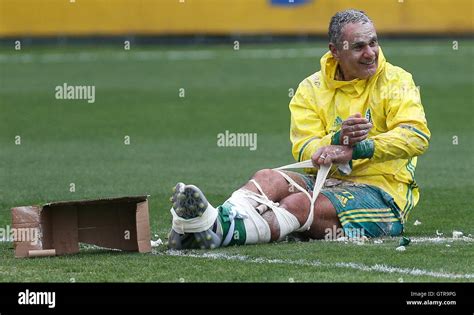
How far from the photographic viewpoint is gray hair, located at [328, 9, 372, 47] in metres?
9.30

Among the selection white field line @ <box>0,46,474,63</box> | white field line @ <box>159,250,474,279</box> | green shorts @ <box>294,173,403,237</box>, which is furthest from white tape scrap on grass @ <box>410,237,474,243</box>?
white field line @ <box>0,46,474,63</box>

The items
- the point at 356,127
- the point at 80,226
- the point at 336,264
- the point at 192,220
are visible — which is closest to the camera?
the point at 336,264

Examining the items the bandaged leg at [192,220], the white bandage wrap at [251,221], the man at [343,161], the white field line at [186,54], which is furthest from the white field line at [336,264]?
the white field line at [186,54]

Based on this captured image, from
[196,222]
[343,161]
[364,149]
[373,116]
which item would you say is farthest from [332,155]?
[196,222]

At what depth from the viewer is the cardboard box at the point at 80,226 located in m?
8.61

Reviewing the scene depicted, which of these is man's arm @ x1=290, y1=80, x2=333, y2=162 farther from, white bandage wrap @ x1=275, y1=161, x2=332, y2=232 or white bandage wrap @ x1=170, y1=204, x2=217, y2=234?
white bandage wrap @ x1=170, y1=204, x2=217, y2=234

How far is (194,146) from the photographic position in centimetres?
1645

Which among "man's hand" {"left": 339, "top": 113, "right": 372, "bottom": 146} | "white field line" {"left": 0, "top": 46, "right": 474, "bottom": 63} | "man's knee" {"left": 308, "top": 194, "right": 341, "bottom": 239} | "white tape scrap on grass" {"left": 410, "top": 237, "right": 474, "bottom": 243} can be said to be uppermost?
"white field line" {"left": 0, "top": 46, "right": 474, "bottom": 63}

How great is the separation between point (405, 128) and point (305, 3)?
23876mm

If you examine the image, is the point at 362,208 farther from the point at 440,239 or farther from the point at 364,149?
the point at 440,239

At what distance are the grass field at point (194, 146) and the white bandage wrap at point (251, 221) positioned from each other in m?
0.10

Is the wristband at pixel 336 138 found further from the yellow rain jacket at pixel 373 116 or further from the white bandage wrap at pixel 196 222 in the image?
the white bandage wrap at pixel 196 222

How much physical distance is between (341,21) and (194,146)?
7251 millimetres

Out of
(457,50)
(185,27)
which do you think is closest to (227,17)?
(185,27)
